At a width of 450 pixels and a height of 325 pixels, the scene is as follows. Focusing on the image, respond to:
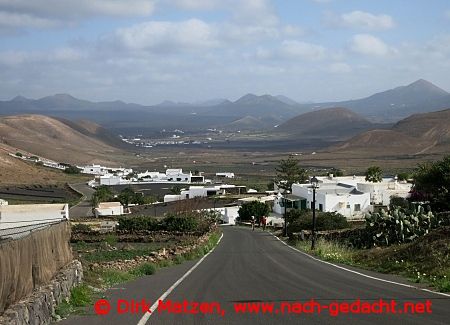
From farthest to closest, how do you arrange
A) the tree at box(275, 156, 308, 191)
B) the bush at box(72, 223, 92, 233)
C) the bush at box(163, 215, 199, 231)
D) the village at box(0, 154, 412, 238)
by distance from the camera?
the tree at box(275, 156, 308, 191), the bush at box(163, 215, 199, 231), the bush at box(72, 223, 92, 233), the village at box(0, 154, 412, 238)

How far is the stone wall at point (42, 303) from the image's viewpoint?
868 cm

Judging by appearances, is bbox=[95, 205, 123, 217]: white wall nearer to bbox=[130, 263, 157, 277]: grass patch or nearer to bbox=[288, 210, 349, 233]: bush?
bbox=[288, 210, 349, 233]: bush

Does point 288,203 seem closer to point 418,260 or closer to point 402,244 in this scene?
point 402,244

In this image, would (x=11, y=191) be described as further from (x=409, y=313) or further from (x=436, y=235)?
(x=409, y=313)

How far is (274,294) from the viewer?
13.4 m

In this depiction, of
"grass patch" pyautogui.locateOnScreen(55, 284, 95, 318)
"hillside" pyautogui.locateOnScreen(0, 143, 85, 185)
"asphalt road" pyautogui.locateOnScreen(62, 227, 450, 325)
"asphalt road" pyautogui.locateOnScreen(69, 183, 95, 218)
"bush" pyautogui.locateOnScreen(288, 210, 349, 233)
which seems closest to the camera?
"asphalt road" pyautogui.locateOnScreen(62, 227, 450, 325)

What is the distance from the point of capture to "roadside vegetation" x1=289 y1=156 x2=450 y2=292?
17219 millimetres

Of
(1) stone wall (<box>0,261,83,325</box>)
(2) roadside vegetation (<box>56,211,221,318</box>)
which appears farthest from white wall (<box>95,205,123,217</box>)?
(1) stone wall (<box>0,261,83,325</box>)

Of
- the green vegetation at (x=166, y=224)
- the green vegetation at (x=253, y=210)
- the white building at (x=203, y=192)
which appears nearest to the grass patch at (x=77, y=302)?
the green vegetation at (x=166, y=224)

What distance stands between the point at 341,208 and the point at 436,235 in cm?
5295

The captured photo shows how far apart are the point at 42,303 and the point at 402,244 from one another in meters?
16.6

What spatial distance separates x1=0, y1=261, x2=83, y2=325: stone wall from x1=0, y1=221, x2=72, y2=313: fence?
0.38 feet

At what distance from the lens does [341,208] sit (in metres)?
72.9

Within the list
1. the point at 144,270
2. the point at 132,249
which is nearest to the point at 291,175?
the point at 132,249
